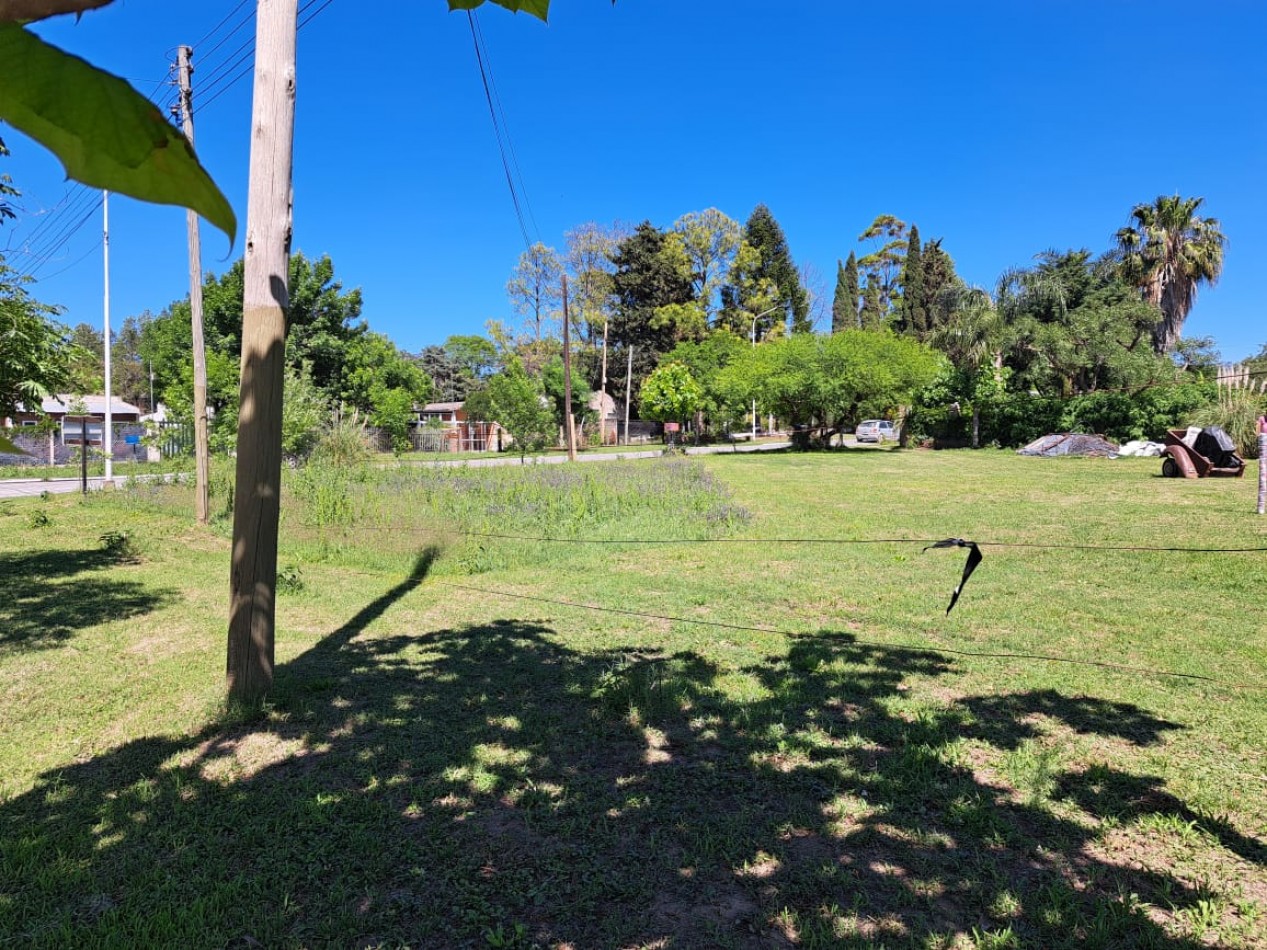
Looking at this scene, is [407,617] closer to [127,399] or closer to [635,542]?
[635,542]

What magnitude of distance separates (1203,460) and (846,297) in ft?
131

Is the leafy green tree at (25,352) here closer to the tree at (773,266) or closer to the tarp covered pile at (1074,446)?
the tarp covered pile at (1074,446)

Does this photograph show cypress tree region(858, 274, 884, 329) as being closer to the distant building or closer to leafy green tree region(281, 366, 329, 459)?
leafy green tree region(281, 366, 329, 459)

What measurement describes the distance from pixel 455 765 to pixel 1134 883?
2.88 m

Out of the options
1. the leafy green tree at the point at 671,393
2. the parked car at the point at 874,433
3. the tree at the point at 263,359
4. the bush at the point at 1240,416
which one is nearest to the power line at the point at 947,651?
the tree at the point at 263,359

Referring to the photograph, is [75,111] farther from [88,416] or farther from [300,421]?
[88,416]

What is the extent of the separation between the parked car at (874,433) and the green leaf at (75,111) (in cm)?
4750

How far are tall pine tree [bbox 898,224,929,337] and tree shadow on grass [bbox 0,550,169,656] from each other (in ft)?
154

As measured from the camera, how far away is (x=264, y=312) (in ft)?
12.6

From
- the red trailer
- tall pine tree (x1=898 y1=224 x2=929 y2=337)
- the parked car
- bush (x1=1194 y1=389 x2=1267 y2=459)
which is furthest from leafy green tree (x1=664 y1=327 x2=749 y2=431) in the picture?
the red trailer

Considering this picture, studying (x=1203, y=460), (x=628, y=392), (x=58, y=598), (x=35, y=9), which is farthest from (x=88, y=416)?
(x=1203, y=460)

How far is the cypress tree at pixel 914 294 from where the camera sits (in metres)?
46.8

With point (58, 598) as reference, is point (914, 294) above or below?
above

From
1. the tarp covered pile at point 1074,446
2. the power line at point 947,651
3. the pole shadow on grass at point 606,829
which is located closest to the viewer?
the pole shadow on grass at point 606,829
